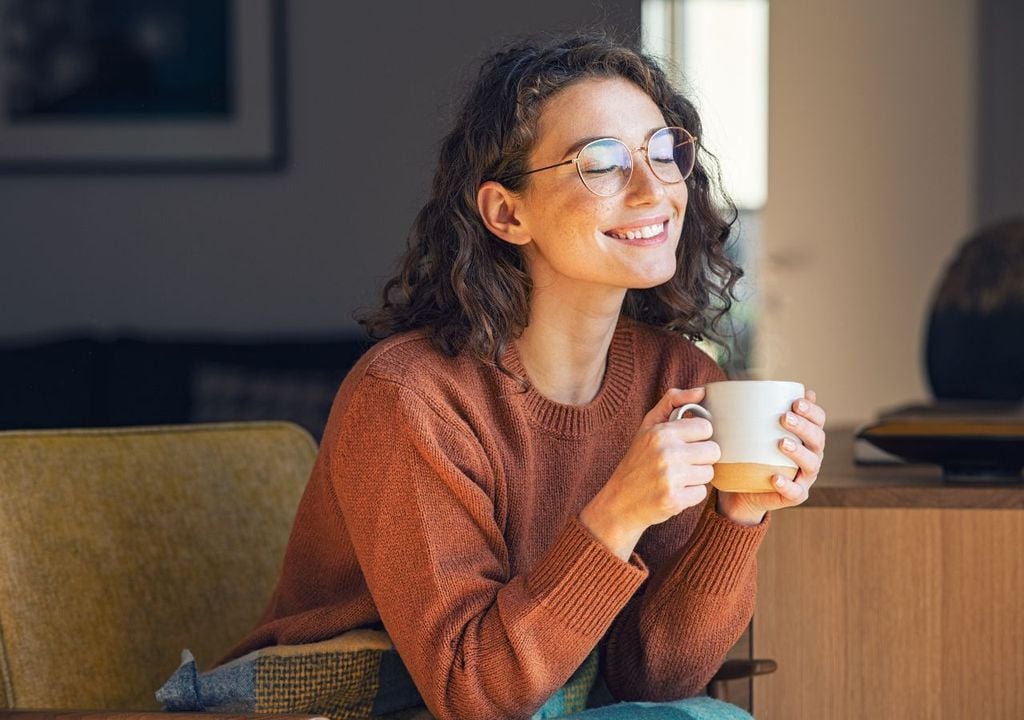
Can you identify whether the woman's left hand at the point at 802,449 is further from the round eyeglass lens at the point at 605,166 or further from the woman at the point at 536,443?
the round eyeglass lens at the point at 605,166

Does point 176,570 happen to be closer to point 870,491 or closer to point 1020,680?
point 870,491

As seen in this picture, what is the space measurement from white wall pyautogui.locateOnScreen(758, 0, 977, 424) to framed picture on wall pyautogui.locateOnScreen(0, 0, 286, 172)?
2.81 metres

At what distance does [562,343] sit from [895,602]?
18.2 inches

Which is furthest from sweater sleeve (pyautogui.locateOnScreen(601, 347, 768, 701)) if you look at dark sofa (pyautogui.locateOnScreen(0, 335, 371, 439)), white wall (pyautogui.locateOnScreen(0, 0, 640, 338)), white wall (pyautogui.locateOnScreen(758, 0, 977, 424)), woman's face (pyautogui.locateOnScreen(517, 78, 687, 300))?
white wall (pyautogui.locateOnScreen(758, 0, 977, 424))

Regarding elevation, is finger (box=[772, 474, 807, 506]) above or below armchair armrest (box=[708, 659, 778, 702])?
above

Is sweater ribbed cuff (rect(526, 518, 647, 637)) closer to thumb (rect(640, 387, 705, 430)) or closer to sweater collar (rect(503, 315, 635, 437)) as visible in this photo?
thumb (rect(640, 387, 705, 430))

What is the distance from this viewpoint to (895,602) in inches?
58.9

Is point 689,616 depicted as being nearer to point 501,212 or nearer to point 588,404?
point 588,404

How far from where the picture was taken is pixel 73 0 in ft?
11.0

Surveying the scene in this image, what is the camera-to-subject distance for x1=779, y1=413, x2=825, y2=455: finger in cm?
122

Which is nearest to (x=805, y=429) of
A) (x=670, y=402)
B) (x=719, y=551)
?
(x=670, y=402)

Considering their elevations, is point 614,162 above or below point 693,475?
above

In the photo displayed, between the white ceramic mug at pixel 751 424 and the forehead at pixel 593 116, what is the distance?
0.33 m

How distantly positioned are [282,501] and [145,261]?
5.40 ft
